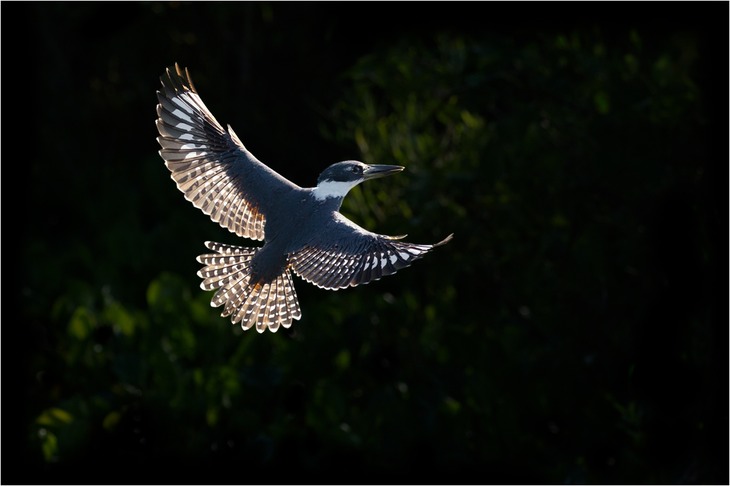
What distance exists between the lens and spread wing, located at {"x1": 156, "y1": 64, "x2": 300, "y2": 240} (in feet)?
19.2

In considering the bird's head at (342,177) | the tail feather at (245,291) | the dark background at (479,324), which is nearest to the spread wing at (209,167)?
the tail feather at (245,291)

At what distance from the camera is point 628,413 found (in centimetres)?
855

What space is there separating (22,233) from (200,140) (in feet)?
22.9

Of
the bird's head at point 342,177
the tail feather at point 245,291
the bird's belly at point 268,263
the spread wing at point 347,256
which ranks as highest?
the bird's head at point 342,177

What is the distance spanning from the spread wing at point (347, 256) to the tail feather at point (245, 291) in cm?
25

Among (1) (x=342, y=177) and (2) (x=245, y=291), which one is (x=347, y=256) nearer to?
(1) (x=342, y=177)

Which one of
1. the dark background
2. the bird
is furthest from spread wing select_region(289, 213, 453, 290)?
the dark background

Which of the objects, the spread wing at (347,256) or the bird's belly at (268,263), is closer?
the spread wing at (347,256)

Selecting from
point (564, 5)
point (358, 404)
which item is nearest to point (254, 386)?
→ point (358, 404)

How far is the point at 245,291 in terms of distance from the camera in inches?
229

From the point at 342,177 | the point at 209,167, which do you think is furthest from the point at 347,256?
the point at 209,167

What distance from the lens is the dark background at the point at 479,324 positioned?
901cm

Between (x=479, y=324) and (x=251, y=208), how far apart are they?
14.3ft

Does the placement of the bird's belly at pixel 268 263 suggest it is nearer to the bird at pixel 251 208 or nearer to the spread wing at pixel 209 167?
the bird at pixel 251 208
